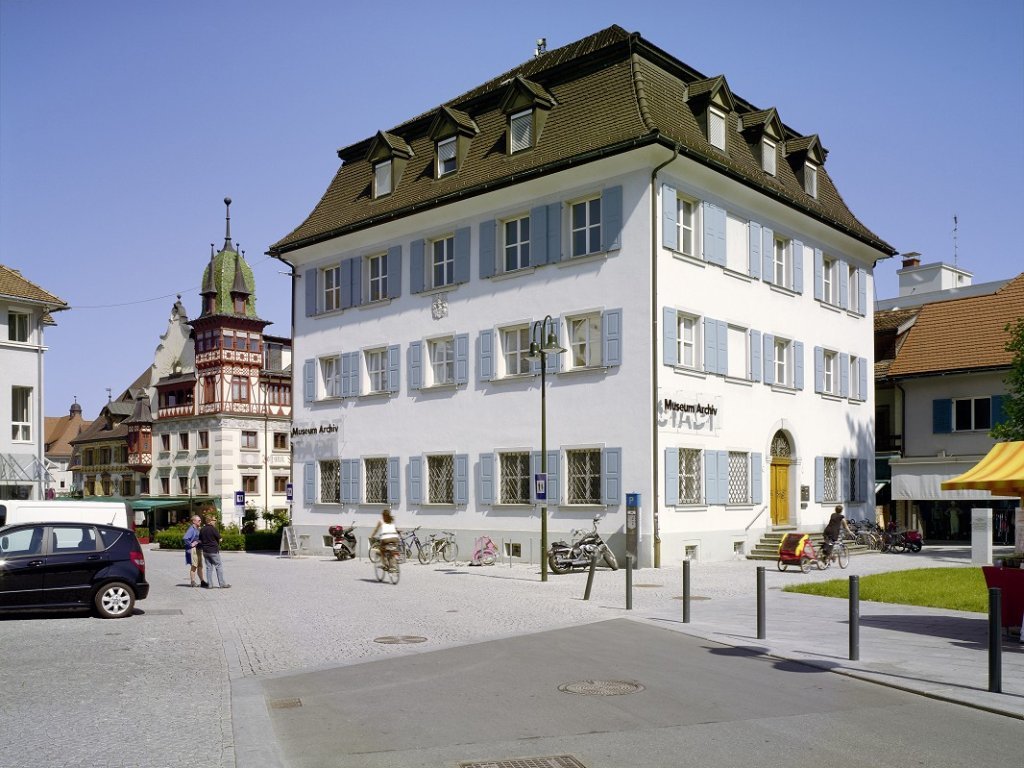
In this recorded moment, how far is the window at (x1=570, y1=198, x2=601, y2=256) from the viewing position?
27.6 metres

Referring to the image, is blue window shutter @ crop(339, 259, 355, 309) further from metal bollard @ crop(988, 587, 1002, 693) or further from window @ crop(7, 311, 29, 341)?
metal bollard @ crop(988, 587, 1002, 693)

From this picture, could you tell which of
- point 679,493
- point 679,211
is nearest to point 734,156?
point 679,211

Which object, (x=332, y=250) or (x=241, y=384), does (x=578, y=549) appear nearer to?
(x=332, y=250)

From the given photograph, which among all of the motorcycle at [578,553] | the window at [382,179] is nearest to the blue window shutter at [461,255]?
the window at [382,179]

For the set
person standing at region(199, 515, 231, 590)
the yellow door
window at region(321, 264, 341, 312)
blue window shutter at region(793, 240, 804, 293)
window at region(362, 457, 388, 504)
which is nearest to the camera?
person standing at region(199, 515, 231, 590)

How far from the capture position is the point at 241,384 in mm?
72500

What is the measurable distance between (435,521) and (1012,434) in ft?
56.7

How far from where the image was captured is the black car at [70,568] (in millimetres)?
15594

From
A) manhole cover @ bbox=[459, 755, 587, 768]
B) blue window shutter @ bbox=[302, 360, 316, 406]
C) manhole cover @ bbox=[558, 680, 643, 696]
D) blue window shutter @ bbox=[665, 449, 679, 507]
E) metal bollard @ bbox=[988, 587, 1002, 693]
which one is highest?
blue window shutter @ bbox=[302, 360, 316, 406]

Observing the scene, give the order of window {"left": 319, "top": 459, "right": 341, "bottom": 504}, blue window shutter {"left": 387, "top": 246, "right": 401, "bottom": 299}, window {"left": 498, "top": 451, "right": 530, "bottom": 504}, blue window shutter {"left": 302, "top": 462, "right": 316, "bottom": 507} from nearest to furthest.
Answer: window {"left": 498, "top": 451, "right": 530, "bottom": 504}, blue window shutter {"left": 387, "top": 246, "right": 401, "bottom": 299}, window {"left": 319, "top": 459, "right": 341, "bottom": 504}, blue window shutter {"left": 302, "top": 462, "right": 316, "bottom": 507}

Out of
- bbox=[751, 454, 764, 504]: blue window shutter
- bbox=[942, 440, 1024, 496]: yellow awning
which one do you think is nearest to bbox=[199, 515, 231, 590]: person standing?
bbox=[942, 440, 1024, 496]: yellow awning

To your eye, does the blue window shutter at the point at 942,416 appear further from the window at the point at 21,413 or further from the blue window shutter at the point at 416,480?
the window at the point at 21,413

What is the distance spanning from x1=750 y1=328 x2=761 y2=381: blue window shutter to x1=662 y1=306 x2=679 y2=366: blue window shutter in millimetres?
4072

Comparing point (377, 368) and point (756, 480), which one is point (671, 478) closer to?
point (756, 480)
